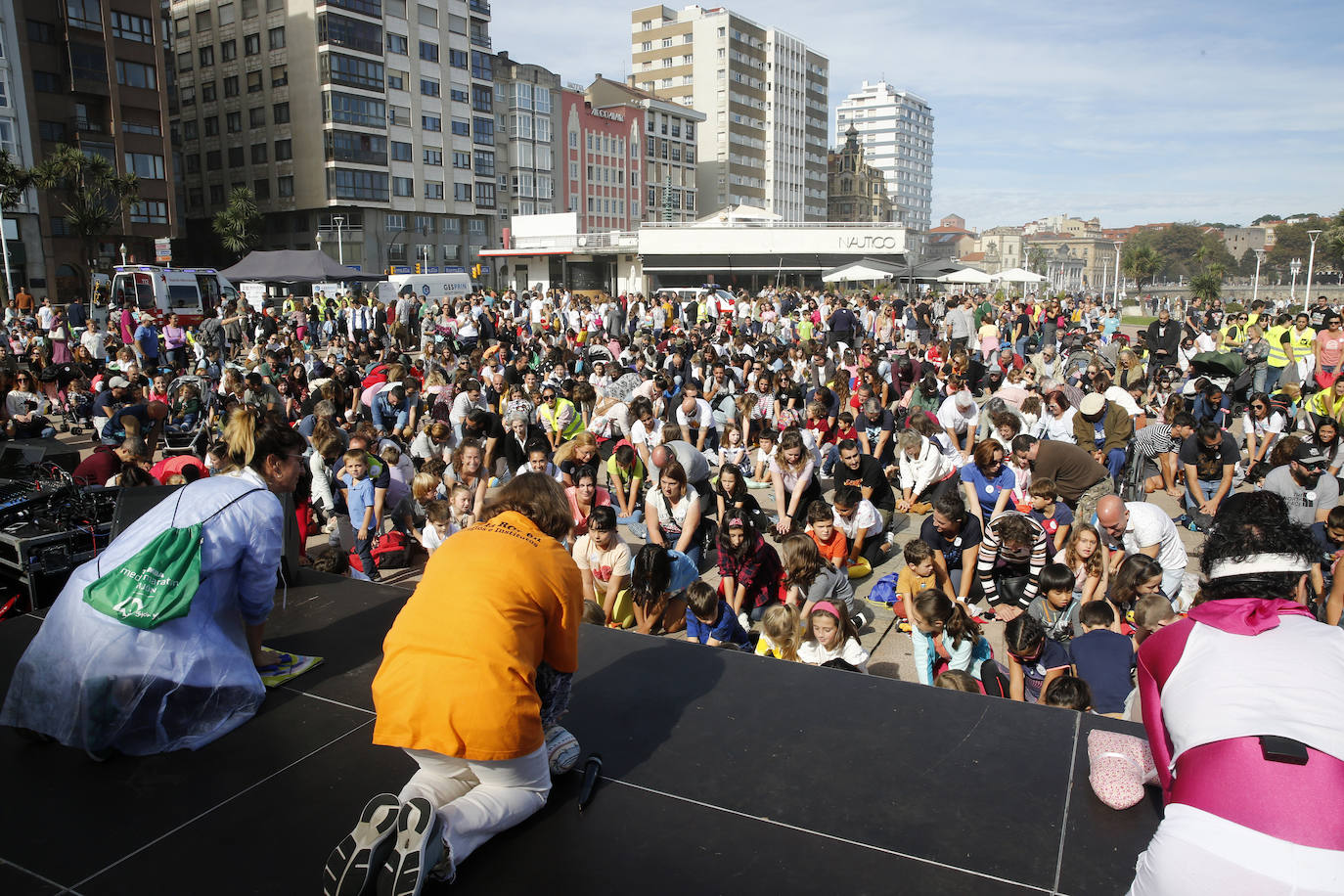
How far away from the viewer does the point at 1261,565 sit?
7.45 ft

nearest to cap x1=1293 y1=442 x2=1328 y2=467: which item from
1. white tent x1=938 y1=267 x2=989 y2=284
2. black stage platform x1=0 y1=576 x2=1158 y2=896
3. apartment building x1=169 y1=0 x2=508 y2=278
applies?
black stage platform x1=0 y1=576 x2=1158 y2=896

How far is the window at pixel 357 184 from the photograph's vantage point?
5500 cm

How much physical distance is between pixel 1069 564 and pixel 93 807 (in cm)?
604

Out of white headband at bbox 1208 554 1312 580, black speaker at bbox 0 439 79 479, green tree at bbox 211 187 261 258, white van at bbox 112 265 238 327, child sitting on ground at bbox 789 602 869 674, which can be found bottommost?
child sitting on ground at bbox 789 602 869 674

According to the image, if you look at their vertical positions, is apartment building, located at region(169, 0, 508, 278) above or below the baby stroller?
above

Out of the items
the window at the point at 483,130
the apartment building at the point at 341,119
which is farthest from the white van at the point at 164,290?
the window at the point at 483,130

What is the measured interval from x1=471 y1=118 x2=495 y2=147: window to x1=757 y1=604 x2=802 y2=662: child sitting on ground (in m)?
64.7

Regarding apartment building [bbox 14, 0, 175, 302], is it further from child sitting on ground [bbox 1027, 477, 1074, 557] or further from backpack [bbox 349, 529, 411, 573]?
child sitting on ground [bbox 1027, 477, 1074, 557]

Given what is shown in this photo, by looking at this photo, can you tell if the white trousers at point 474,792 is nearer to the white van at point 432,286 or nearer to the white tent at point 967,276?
the white van at point 432,286

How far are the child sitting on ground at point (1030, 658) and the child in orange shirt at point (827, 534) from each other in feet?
6.78

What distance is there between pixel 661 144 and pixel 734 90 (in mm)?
16109

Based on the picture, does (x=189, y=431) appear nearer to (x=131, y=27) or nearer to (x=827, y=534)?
(x=827, y=534)

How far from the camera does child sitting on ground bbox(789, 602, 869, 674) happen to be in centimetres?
529

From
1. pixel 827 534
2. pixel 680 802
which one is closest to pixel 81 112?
pixel 827 534
